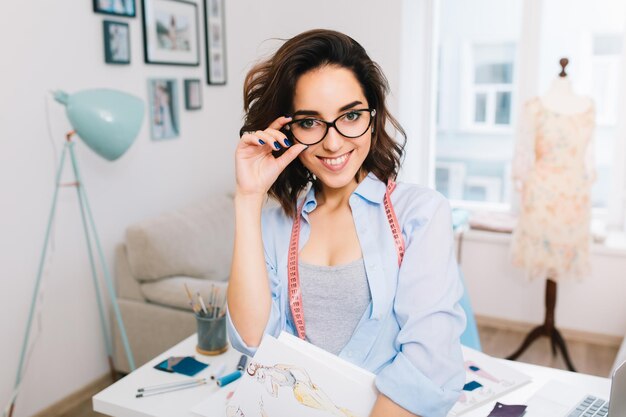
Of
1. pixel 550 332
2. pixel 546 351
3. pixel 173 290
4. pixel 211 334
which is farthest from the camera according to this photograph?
pixel 546 351

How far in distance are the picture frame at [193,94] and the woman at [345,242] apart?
219 centimetres

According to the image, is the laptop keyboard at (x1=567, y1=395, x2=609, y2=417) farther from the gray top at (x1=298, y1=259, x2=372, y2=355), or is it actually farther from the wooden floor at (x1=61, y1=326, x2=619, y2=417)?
the wooden floor at (x1=61, y1=326, x2=619, y2=417)

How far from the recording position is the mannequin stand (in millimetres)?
3002

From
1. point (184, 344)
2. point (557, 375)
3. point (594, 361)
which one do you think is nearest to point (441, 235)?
point (557, 375)

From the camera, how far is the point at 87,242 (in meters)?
2.62

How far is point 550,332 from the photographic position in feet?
10.0

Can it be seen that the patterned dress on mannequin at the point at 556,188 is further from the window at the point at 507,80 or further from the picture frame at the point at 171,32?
the picture frame at the point at 171,32

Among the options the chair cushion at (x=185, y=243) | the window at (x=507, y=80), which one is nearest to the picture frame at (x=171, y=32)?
the chair cushion at (x=185, y=243)

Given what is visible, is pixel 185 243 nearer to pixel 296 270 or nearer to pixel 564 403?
pixel 296 270

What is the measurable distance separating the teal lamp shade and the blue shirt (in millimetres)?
1175

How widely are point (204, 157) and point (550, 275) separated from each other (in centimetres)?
202

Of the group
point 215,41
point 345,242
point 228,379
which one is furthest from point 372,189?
point 215,41

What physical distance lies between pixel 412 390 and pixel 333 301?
0.23 meters

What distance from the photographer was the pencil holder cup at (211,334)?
156 cm
